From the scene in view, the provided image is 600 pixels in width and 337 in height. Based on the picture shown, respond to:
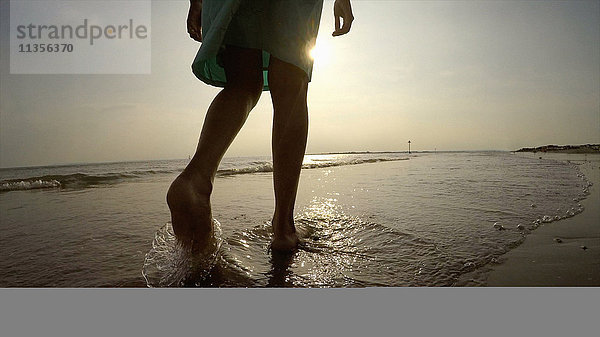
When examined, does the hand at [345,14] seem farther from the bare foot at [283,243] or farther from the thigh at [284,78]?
the bare foot at [283,243]

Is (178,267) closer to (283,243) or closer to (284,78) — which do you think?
(283,243)

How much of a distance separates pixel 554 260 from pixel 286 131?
742mm

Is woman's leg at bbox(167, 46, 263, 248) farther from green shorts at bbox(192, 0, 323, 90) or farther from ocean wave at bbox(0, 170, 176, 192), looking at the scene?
ocean wave at bbox(0, 170, 176, 192)

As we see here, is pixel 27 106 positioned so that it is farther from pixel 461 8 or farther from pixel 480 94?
pixel 480 94

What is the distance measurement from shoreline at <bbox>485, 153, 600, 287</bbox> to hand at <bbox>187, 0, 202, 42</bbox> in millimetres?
945

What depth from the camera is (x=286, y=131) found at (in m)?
0.87

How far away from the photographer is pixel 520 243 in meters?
1.06

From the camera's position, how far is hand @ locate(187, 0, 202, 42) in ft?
3.10

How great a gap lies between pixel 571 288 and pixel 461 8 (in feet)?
6.45

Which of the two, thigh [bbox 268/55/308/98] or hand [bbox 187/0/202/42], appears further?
hand [bbox 187/0/202/42]

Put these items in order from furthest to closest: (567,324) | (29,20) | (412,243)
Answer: (29,20)
(412,243)
(567,324)

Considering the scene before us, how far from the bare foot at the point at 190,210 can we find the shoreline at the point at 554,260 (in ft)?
2.01

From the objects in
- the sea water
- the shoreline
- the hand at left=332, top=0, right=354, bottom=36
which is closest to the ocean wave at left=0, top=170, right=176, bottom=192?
the sea water

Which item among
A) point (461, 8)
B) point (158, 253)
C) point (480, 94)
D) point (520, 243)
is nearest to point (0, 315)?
point (158, 253)
